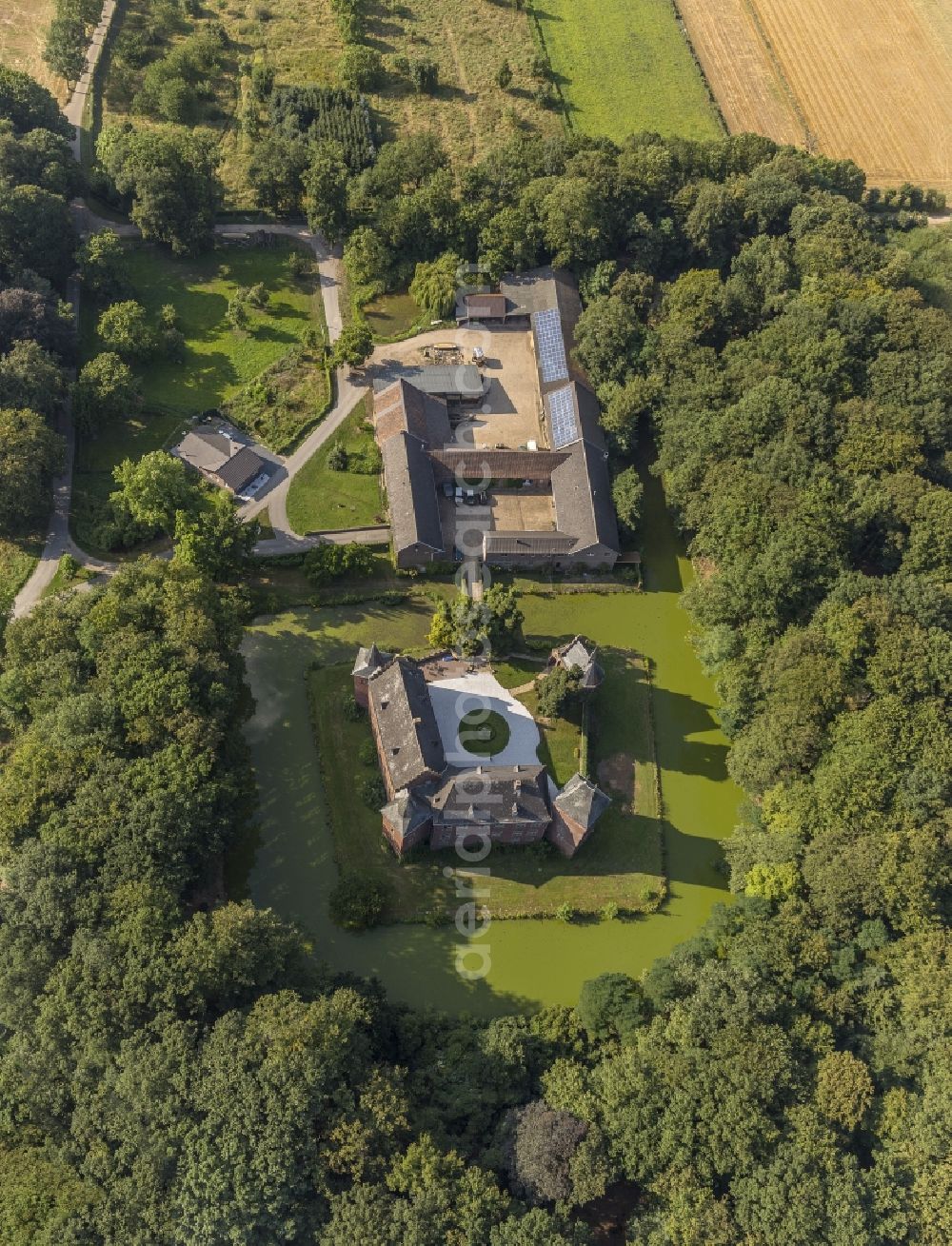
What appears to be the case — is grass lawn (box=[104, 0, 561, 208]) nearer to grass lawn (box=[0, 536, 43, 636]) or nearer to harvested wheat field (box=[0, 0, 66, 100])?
harvested wheat field (box=[0, 0, 66, 100])

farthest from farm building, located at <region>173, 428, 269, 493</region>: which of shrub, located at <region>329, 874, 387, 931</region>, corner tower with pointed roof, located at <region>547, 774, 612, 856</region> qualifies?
corner tower with pointed roof, located at <region>547, 774, 612, 856</region>

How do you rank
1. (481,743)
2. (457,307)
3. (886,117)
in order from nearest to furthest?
(481,743), (457,307), (886,117)

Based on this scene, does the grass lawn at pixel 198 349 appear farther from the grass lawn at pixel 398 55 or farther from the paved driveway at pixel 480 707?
the paved driveway at pixel 480 707

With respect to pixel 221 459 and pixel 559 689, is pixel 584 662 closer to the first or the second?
pixel 559 689

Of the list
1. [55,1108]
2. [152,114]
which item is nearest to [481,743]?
[55,1108]

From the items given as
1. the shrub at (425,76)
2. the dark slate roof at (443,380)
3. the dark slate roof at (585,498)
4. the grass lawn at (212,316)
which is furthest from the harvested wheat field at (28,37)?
the dark slate roof at (585,498)

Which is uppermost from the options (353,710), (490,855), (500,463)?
(500,463)

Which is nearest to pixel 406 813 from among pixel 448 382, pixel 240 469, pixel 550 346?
pixel 240 469

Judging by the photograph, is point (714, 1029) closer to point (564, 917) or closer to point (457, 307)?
point (564, 917)
